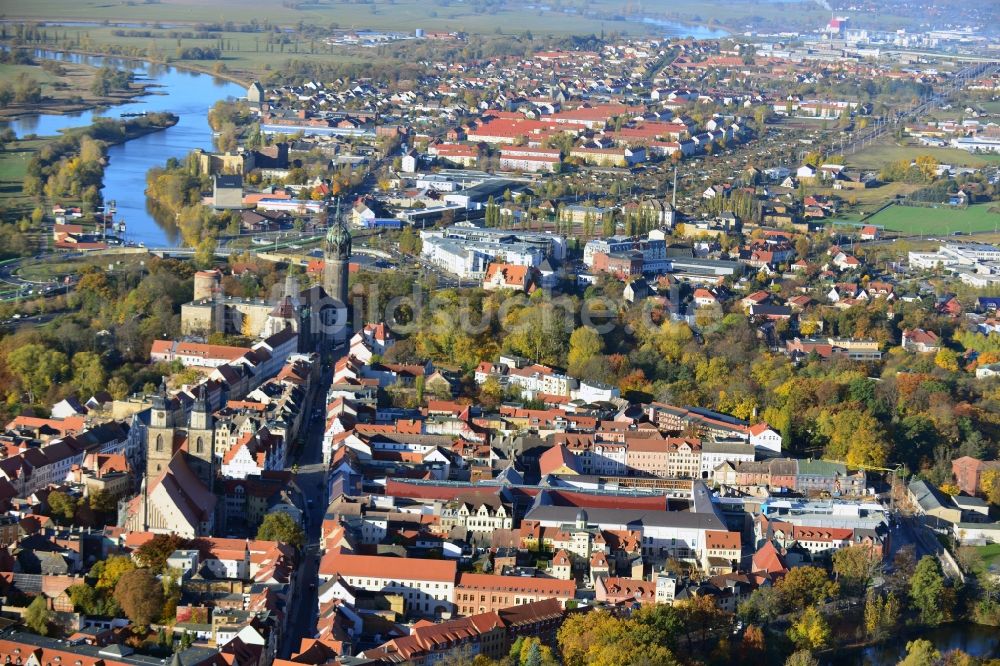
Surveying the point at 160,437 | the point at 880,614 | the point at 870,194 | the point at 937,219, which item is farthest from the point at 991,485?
the point at 870,194

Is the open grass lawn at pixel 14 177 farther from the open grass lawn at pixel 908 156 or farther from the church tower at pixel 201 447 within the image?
the open grass lawn at pixel 908 156

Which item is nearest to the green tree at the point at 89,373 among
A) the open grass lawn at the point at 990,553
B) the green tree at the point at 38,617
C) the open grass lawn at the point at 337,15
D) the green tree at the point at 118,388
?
the green tree at the point at 118,388

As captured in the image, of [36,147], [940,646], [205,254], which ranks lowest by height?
[36,147]

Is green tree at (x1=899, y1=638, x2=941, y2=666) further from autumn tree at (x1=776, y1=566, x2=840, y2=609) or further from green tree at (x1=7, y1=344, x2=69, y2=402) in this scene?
green tree at (x1=7, y1=344, x2=69, y2=402)

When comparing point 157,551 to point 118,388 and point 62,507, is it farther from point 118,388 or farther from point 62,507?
point 118,388

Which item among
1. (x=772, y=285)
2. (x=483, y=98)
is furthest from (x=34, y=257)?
(x=483, y=98)
